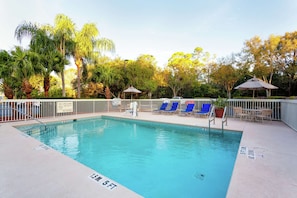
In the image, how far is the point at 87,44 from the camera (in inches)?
515

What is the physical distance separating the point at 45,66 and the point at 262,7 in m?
14.9

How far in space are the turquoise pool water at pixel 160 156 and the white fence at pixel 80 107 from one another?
218 centimetres

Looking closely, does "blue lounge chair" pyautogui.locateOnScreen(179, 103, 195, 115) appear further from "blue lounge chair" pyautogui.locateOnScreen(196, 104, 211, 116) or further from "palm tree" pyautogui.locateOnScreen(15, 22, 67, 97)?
"palm tree" pyautogui.locateOnScreen(15, 22, 67, 97)

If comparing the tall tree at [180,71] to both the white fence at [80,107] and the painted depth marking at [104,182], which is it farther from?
the painted depth marking at [104,182]

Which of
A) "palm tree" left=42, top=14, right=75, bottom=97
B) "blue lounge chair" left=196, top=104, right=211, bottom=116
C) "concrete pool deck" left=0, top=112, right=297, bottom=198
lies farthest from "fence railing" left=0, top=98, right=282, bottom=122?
"concrete pool deck" left=0, top=112, right=297, bottom=198

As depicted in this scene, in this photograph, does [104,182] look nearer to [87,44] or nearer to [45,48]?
[45,48]

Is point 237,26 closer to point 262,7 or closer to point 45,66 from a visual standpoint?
point 262,7

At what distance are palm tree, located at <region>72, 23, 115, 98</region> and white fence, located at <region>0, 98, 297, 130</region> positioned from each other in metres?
4.08

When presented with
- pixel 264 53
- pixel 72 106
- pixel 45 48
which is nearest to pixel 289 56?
pixel 264 53

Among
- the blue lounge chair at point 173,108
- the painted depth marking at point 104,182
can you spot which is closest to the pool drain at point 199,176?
the painted depth marking at point 104,182

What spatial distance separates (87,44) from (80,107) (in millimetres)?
5419

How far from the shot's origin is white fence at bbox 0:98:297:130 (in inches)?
281

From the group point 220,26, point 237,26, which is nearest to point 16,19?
point 220,26

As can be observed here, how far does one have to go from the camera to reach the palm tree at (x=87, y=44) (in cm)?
1289
